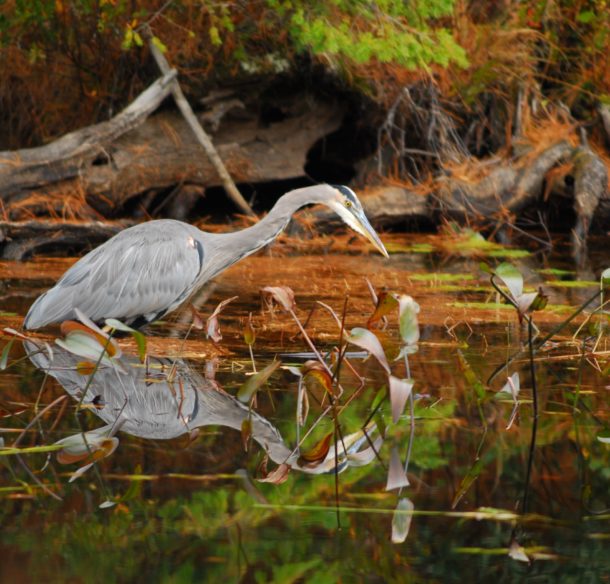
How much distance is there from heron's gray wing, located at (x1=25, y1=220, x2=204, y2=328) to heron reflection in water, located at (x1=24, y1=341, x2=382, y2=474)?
0.43 meters

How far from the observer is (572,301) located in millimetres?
6898

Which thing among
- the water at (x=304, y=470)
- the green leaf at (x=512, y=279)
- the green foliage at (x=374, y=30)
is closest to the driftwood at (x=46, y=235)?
the green foliage at (x=374, y=30)

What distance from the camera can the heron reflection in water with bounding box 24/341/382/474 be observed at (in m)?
3.54

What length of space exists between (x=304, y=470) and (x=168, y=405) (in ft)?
3.29

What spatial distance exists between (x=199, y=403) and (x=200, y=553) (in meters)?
1.64

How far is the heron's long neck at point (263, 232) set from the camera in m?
5.78

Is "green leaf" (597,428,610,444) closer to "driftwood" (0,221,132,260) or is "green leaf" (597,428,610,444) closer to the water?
the water

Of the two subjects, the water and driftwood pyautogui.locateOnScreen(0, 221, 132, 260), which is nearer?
the water

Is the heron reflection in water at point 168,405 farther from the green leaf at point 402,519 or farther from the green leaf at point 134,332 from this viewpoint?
the green leaf at point 402,519

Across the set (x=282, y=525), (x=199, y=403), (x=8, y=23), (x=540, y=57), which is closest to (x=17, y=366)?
(x=199, y=403)

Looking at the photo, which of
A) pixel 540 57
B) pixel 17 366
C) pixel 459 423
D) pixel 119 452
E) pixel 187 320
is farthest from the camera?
pixel 540 57

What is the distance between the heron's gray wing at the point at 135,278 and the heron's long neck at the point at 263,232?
20 cm

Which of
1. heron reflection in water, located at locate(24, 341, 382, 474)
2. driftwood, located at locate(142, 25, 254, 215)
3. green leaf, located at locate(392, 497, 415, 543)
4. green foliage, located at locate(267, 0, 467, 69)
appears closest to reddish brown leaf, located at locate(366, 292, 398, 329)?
heron reflection in water, located at locate(24, 341, 382, 474)

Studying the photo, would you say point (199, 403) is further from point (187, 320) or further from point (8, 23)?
point (8, 23)
